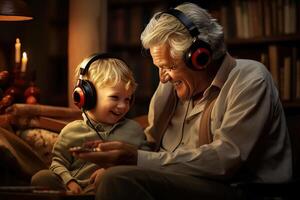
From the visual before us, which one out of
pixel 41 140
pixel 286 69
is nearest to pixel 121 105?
pixel 41 140

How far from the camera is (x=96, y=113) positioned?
2258 millimetres

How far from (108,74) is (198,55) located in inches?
13.5

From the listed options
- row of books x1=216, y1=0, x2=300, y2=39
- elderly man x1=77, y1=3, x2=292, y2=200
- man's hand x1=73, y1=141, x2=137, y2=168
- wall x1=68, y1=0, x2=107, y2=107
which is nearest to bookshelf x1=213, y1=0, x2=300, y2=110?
row of books x1=216, y1=0, x2=300, y2=39

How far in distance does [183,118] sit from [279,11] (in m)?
1.61

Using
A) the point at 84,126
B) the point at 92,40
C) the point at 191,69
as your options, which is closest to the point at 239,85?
the point at 191,69

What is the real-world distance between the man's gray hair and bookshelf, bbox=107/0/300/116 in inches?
61.7

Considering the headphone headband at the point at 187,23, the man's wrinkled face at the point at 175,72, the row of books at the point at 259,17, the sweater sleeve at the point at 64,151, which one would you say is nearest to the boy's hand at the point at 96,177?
the sweater sleeve at the point at 64,151

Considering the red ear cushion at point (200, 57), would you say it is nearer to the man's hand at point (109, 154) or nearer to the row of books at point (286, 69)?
the man's hand at point (109, 154)

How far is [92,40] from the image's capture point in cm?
329

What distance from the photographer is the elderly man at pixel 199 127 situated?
1853mm

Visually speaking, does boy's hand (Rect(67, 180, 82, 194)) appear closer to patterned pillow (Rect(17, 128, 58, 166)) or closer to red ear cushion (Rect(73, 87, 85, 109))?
red ear cushion (Rect(73, 87, 85, 109))

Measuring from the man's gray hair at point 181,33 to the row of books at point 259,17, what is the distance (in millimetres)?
1565

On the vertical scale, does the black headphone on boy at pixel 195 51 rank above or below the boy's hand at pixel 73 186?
above

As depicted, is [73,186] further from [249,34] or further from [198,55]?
[249,34]
